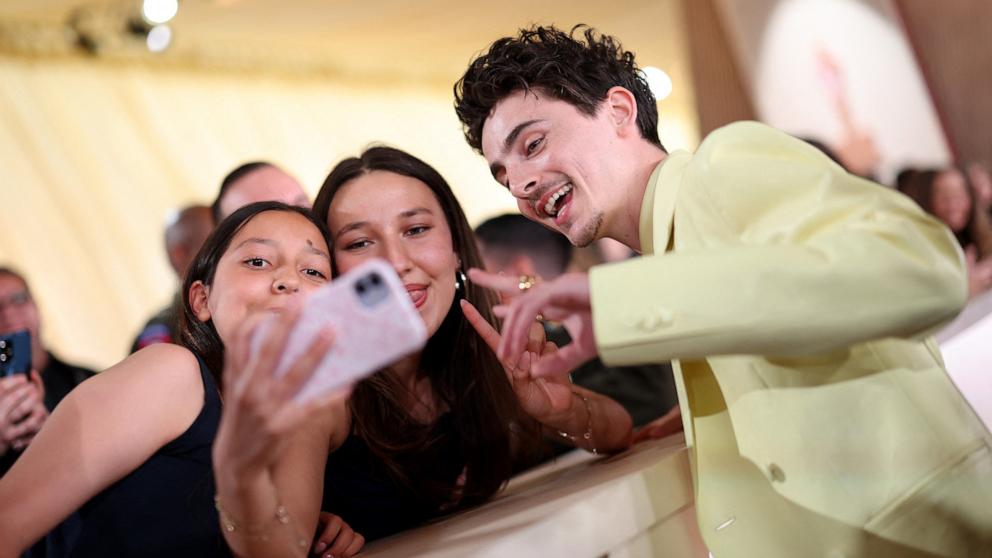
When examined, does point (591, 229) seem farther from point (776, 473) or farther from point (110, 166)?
point (110, 166)

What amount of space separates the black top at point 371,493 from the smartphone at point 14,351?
708 mm

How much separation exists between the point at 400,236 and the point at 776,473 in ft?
3.07

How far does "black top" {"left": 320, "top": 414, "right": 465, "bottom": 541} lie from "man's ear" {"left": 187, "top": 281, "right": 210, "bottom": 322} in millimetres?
384

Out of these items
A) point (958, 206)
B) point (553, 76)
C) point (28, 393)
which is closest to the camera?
point (553, 76)

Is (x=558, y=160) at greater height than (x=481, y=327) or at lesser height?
greater

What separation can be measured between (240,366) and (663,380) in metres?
2.22

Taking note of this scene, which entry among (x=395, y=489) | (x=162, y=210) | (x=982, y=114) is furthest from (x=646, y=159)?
(x=162, y=210)

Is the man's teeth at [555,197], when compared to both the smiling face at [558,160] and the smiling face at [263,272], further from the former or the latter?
the smiling face at [263,272]

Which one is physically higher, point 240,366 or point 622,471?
point 240,366

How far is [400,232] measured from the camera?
80.0 inches

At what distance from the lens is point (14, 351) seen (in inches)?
81.7

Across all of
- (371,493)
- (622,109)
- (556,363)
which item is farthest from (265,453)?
(622,109)

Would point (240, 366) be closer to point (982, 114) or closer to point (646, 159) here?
point (646, 159)

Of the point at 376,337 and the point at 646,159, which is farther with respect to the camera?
the point at 646,159
